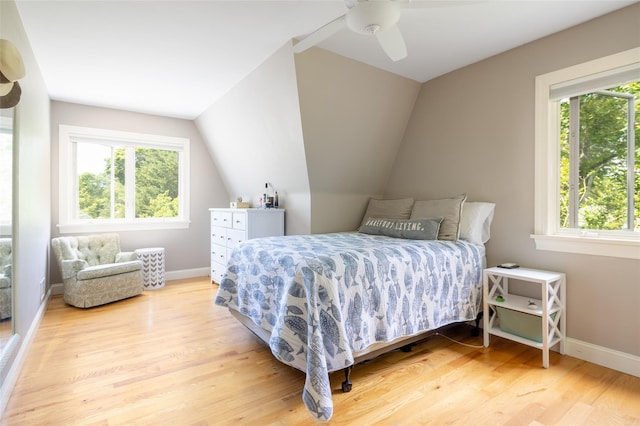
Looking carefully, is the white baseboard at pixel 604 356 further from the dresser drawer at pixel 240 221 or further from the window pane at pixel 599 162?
the dresser drawer at pixel 240 221

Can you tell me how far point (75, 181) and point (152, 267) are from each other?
1.48 m

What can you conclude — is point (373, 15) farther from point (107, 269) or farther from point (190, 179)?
point (190, 179)

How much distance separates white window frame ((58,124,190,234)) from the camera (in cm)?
399

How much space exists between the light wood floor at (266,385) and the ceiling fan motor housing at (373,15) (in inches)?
78.5

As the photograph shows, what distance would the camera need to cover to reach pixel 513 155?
8.98 ft

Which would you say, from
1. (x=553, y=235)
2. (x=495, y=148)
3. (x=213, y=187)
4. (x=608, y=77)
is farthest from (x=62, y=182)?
(x=608, y=77)

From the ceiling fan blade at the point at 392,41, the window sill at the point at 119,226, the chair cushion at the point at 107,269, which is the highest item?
the ceiling fan blade at the point at 392,41

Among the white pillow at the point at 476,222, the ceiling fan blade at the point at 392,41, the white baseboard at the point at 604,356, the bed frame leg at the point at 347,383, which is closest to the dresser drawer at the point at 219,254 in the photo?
the bed frame leg at the point at 347,383

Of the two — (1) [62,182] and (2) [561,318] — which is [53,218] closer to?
(1) [62,182]

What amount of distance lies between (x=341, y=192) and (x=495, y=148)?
1.64 meters

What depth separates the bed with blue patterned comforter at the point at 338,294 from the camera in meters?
1.78

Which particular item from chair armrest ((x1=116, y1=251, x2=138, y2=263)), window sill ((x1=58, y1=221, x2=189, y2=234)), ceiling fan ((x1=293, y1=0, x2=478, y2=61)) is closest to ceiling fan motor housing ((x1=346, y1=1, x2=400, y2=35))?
ceiling fan ((x1=293, y1=0, x2=478, y2=61))

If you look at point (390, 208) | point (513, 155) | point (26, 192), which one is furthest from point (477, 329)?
point (26, 192)

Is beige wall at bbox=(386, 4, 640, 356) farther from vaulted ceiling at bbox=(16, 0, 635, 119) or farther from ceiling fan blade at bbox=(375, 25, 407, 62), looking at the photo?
ceiling fan blade at bbox=(375, 25, 407, 62)
